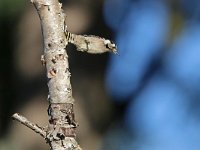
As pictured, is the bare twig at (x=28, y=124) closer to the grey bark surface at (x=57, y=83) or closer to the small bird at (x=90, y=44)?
the grey bark surface at (x=57, y=83)

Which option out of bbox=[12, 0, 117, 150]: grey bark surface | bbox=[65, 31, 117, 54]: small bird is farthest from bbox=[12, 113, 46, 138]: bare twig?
bbox=[65, 31, 117, 54]: small bird

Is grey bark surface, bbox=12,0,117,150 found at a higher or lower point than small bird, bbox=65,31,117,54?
lower

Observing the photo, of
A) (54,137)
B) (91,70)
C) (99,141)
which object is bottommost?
(54,137)

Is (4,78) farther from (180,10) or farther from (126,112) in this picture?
(180,10)

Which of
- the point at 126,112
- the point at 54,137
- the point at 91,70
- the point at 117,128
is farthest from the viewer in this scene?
the point at 117,128

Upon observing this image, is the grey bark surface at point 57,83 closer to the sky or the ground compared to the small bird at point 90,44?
closer to the ground

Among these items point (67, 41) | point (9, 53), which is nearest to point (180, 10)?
point (9, 53)

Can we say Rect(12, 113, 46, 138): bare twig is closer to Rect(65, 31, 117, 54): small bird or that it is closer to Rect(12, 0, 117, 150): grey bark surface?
Rect(12, 0, 117, 150): grey bark surface

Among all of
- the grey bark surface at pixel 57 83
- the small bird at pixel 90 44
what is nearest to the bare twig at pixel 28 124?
the grey bark surface at pixel 57 83

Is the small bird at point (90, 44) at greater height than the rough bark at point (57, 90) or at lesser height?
greater

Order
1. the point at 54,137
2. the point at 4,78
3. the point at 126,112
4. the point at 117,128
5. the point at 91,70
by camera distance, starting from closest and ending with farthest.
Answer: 1. the point at 54,137
2. the point at 91,70
3. the point at 4,78
4. the point at 126,112
5. the point at 117,128

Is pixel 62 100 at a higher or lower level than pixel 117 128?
lower
